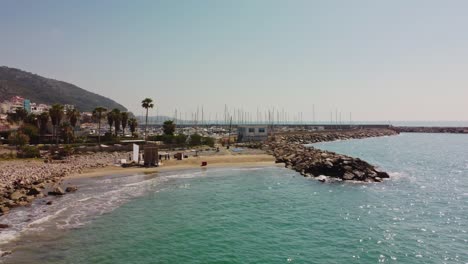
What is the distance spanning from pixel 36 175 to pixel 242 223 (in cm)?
3318

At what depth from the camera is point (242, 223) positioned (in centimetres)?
2823

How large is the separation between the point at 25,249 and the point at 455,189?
1859 inches

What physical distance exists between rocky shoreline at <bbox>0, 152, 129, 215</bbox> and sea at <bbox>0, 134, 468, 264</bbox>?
1.91 m

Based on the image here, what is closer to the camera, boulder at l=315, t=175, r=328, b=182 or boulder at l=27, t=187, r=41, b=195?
boulder at l=27, t=187, r=41, b=195

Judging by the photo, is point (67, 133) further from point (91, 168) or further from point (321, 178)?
point (321, 178)

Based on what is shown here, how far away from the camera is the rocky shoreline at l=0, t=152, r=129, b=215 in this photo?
117ft

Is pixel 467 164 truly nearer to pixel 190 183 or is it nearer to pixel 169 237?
pixel 190 183

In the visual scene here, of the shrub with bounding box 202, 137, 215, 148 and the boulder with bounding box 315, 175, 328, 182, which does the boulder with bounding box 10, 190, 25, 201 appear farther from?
the shrub with bounding box 202, 137, 215, 148

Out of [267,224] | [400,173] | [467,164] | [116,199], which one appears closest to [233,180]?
[116,199]

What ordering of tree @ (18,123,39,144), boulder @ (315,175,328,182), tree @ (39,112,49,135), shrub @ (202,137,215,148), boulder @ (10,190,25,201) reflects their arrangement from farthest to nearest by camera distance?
shrub @ (202,137,215,148)
tree @ (39,112,49,135)
tree @ (18,123,39,144)
boulder @ (315,175,328,182)
boulder @ (10,190,25,201)

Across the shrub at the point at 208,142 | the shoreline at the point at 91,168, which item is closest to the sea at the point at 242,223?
the shoreline at the point at 91,168

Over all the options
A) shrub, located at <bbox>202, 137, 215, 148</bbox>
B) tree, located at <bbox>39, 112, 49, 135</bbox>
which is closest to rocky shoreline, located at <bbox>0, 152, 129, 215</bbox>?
tree, located at <bbox>39, 112, 49, 135</bbox>

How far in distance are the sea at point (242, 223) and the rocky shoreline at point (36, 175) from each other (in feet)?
6.26

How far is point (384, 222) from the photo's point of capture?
28.9 meters
